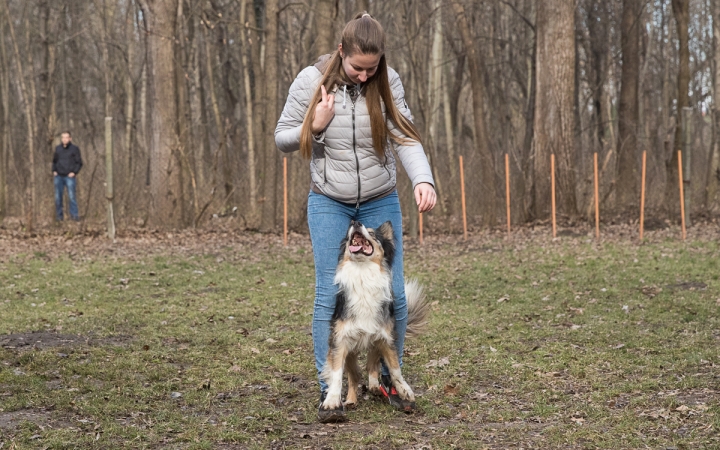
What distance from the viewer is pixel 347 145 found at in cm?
468

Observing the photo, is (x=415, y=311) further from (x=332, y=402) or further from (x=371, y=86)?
(x=371, y=86)

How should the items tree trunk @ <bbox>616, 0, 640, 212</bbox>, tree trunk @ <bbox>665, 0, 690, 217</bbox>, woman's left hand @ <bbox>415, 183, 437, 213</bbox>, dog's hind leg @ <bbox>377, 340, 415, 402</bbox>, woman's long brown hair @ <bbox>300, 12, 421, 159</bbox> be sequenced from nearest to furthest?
woman's long brown hair @ <bbox>300, 12, 421, 159</bbox> < woman's left hand @ <bbox>415, 183, 437, 213</bbox> < dog's hind leg @ <bbox>377, 340, 415, 402</bbox> < tree trunk @ <bbox>665, 0, 690, 217</bbox> < tree trunk @ <bbox>616, 0, 640, 212</bbox>

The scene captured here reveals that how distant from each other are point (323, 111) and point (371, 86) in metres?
0.33

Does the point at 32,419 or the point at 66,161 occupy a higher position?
the point at 66,161

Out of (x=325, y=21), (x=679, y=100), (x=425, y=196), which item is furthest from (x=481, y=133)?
(x=425, y=196)

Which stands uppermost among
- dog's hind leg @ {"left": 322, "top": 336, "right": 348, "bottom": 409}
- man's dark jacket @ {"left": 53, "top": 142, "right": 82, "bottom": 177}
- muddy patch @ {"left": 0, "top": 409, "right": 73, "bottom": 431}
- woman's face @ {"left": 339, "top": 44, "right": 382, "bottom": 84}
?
man's dark jacket @ {"left": 53, "top": 142, "right": 82, "bottom": 177}

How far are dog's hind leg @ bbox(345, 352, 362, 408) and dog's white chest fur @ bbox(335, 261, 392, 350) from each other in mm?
291

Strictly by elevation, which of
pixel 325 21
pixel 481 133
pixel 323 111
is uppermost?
pixel 325 21

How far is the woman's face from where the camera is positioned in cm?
447

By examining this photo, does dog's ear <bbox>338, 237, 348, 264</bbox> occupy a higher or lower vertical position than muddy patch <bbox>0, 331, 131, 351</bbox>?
higher

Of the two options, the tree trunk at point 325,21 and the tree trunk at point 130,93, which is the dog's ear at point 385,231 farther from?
the tree trunk at point 130,93

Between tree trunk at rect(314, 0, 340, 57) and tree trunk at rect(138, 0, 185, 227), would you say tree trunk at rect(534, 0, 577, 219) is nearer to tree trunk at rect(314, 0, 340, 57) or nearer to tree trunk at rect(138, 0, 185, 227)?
tree trunk at rect(314, 0, 340, 57)

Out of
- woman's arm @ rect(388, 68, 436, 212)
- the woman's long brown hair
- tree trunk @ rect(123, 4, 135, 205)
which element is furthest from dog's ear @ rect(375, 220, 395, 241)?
tree trunk @ rect(123, 4, 135, 205)

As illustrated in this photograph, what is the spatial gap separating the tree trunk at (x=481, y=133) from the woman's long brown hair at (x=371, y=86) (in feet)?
42.5
